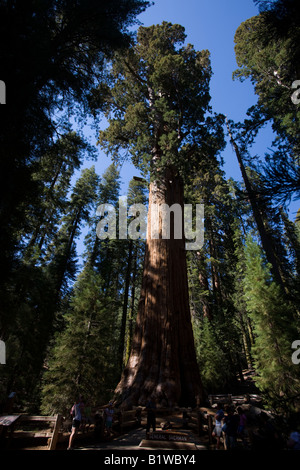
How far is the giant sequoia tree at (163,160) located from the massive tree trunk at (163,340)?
28 mm

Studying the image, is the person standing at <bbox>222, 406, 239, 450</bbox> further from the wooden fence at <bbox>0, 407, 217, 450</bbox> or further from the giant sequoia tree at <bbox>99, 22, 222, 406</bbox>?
the giant sequoia tree at <bbox>99, 22, 222, 406</bbox>

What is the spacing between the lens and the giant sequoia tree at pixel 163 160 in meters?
7.96

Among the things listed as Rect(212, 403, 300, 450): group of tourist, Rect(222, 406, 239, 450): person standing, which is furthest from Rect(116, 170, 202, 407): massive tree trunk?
Rect(222, 406, 239, 450): person standing

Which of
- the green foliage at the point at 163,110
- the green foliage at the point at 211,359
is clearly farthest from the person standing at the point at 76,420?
the green foliage at the point at 211,359

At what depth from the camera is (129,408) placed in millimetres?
7188

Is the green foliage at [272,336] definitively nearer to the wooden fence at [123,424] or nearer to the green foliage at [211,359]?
the wooden fence at [123,424]

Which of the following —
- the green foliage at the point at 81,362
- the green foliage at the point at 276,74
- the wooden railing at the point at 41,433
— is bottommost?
the wooden railing at the point at 41,433

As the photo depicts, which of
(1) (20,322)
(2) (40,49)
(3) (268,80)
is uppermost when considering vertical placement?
(3) (268,80)

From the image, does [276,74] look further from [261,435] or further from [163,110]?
[261,435]

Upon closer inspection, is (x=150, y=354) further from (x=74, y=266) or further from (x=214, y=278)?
(x=214, y=278)

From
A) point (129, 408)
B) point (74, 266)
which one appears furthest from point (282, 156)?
point (74, 266)

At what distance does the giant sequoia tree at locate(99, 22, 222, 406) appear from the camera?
7.96 metres

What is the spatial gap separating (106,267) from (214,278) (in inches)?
391

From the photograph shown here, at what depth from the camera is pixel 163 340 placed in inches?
329
